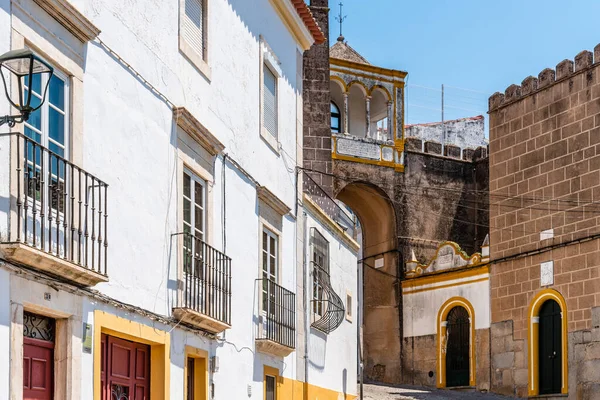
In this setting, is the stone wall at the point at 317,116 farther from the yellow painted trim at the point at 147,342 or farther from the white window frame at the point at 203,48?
the yellow painted trim at the point at 147,342

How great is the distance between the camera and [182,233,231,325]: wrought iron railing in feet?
39.7

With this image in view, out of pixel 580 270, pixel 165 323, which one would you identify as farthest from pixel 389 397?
pixel 165 323

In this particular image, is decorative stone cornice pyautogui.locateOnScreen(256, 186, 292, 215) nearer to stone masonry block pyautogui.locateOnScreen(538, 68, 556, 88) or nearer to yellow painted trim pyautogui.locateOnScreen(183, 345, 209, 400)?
yellow painted trim pyautogui.locateOnScreen(183, 345, 209, 400)

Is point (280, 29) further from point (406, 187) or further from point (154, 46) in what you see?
point (406, 187)

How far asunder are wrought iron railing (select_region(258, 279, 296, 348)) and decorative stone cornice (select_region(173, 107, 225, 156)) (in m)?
2.55

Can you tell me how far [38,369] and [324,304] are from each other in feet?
31.3

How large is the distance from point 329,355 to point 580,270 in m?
8.74

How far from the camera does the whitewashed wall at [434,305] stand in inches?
1115

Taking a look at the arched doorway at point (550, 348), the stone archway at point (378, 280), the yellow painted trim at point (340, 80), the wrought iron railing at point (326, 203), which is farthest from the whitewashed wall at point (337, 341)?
the yellow painted trim at point (340, 80)

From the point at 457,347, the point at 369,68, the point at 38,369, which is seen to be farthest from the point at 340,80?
the point at 38,369

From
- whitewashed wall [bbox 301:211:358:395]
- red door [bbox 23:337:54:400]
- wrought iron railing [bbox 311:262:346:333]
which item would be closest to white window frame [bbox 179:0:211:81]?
red door [bbox 23:337:54:400]

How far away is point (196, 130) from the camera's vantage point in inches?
489

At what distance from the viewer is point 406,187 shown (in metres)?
32.5

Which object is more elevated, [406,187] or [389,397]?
[406,187]
